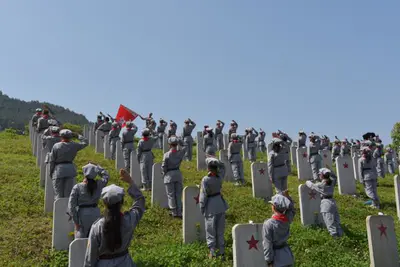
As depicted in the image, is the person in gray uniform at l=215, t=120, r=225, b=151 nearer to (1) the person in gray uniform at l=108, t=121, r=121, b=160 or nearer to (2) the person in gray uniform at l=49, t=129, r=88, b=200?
(1) the person in gray uniform at l=108, t=121, r=121, b=160

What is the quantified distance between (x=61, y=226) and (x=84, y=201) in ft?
3.86

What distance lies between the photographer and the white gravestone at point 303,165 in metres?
18.9

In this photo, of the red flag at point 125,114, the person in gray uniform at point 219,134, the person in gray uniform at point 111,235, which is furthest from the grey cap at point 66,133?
the person in gray uniform at point 219,134

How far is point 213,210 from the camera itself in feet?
27.7

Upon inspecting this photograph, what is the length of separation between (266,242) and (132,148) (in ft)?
36.1

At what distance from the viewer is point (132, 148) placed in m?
16.5

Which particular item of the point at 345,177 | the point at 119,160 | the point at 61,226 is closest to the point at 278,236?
the point at 61,226

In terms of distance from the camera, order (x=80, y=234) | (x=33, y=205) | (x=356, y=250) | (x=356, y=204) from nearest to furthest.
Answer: (x=80, y=234) → (x=356, y=250) → (x=33, y=205) → (x=356, y=204)

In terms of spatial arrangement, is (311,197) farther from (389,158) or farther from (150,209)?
(389,158)

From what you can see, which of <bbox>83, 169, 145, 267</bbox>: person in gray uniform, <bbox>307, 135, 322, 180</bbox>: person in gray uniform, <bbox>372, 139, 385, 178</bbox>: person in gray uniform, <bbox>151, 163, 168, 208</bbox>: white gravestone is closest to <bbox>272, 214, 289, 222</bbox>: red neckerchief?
<bbox>83, 169, 145, 267</bbox>: person in gray uniform

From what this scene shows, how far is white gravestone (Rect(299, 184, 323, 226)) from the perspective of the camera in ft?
35.3

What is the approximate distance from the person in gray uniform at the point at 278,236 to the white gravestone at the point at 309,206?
455cm

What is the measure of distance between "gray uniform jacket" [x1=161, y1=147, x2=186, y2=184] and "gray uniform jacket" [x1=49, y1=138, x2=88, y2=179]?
250 cm

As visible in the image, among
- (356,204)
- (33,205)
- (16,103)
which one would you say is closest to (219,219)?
(33,205)
